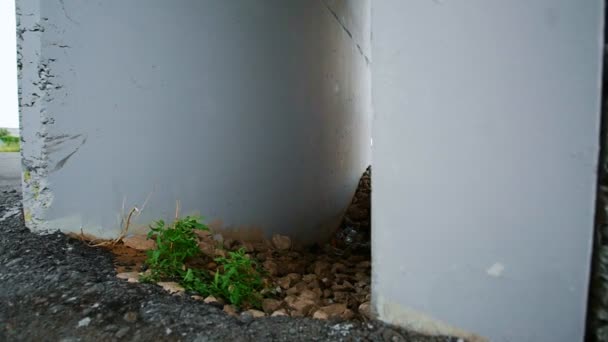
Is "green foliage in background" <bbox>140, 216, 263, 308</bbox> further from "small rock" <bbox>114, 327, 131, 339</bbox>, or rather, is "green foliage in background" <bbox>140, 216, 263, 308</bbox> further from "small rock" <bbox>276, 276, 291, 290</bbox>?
"small rock" <bbox>114, 327, 131, 339</bbox>

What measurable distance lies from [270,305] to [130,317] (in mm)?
461

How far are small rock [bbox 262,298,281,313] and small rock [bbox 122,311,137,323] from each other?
427mm

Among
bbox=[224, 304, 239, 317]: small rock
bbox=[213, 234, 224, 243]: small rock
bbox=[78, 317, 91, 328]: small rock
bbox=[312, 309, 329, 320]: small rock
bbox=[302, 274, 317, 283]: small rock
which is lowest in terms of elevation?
bbox=[302, 274, 317, 283]: small rock

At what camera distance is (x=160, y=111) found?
166cm

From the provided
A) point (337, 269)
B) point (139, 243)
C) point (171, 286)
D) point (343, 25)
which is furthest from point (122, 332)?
point (343, 25)

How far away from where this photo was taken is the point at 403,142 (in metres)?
0.97

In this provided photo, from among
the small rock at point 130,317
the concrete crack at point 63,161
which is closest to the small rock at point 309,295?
the small rock at point 130,317

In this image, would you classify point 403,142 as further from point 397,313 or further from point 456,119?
point 397,313

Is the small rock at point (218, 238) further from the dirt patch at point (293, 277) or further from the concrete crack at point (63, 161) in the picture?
the concrete crack at point (63, 161)

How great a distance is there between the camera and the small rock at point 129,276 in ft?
4.06

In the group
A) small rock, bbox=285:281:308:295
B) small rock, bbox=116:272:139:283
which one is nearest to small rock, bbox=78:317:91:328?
small rock, bbox=116:272:139:283

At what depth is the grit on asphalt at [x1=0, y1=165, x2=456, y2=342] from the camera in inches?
38.0

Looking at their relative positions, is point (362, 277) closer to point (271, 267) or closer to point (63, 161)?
point (271, 267)

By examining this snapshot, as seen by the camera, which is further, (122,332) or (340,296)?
(340,296)
